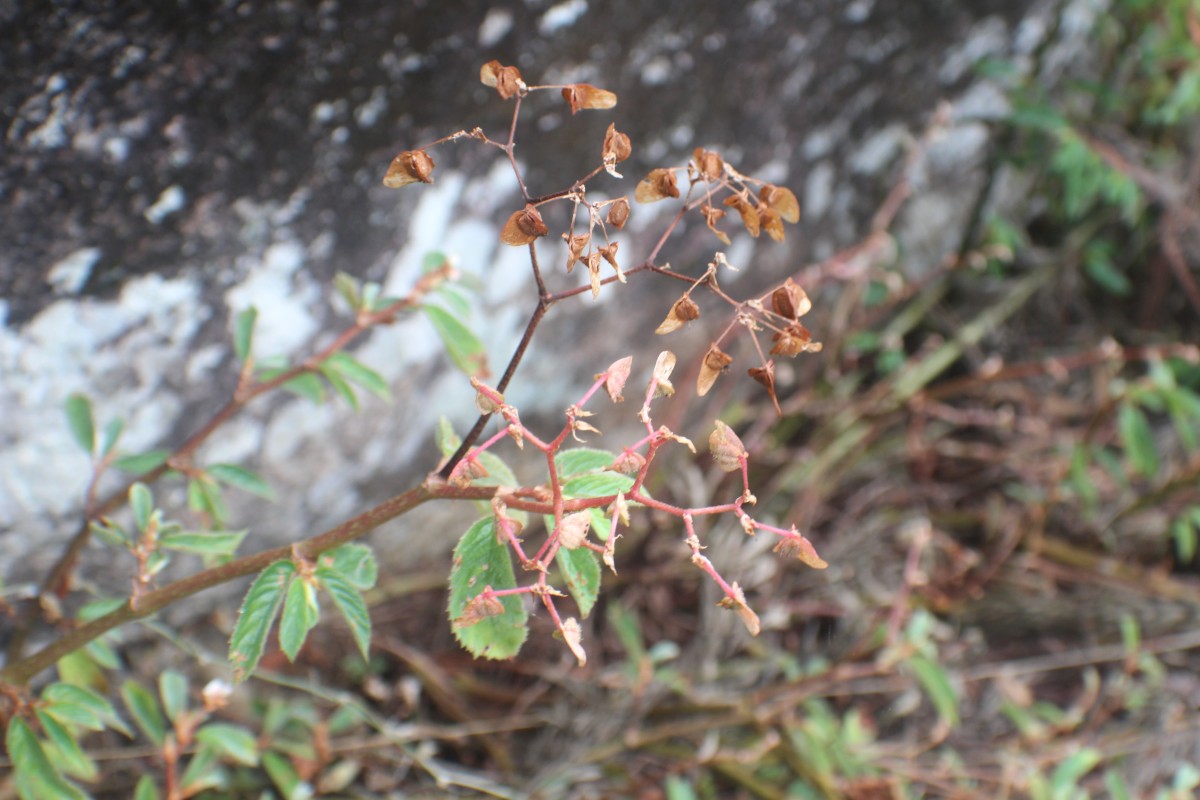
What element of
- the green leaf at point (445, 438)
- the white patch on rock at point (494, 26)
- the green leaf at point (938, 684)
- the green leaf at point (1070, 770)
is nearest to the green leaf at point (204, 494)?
the green leaf at point (445, 438)

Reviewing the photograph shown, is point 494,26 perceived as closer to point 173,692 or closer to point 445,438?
point 445,438

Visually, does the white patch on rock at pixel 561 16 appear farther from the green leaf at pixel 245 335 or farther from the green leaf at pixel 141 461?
the green leaf at pixel 141 461

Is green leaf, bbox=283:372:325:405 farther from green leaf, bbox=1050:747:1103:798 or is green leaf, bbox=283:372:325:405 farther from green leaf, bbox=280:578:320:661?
green leaf, bbox=1050:747:1103:798

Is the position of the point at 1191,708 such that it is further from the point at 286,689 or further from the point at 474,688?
the point at 286,689

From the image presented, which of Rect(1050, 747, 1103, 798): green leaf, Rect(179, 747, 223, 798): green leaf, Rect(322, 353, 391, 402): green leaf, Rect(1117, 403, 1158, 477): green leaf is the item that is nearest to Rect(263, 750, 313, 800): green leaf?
Rect(179, 747, 223, 798): green leaf

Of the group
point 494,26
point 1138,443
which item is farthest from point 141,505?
point 1138,443

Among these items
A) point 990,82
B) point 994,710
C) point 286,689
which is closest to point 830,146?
point 990,82
